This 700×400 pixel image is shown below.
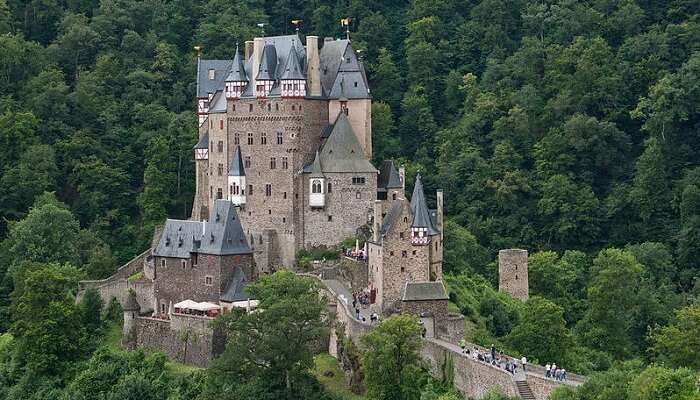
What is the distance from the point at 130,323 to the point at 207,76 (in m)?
15.1

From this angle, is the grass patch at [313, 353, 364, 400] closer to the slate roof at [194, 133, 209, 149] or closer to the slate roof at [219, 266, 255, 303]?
the slate roof at [219, 266, 255, 303]

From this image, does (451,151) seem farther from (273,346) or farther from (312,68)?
(273,346)

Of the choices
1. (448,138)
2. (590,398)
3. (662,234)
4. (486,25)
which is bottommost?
(590,398)

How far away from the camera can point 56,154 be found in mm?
98562

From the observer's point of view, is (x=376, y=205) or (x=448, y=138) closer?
(x=376, y=205)

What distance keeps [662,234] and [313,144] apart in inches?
952

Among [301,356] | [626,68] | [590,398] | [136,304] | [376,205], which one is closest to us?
[590,398]

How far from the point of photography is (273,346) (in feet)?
221

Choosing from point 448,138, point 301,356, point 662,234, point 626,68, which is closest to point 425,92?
point 448,138

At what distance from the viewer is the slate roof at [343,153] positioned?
77.6 meters

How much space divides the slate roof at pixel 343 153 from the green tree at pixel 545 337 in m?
11.2

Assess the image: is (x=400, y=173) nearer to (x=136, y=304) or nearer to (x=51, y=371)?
(x=136, y=304)

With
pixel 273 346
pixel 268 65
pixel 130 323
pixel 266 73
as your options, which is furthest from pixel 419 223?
pixel 130 323

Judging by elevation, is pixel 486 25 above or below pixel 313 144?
above
